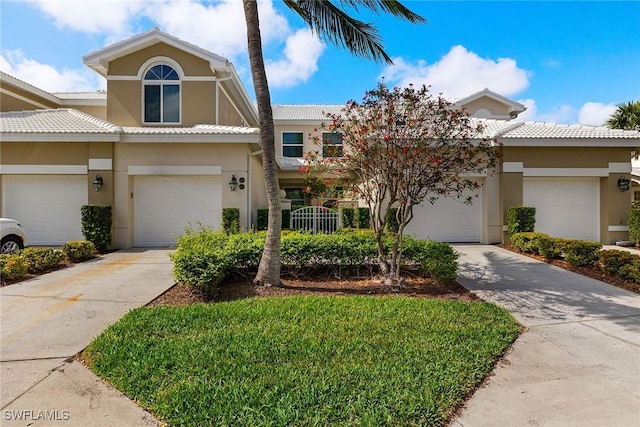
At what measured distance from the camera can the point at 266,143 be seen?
21.3ft

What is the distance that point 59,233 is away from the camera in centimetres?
1166

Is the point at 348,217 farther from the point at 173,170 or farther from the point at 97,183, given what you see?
the point at 97,183

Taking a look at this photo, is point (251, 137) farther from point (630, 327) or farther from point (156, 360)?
point (630, 327)

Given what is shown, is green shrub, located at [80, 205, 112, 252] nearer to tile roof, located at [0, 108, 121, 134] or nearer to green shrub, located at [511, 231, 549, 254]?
tile roof, located at [0, 108, 121, 134]

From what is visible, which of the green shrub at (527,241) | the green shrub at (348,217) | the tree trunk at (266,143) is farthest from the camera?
the green shrub at (348,217)

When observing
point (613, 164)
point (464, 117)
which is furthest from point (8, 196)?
point (613, 164)

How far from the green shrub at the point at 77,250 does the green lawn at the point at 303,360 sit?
5659 millimetres

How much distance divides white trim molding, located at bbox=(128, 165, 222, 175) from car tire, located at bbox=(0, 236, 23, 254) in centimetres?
370

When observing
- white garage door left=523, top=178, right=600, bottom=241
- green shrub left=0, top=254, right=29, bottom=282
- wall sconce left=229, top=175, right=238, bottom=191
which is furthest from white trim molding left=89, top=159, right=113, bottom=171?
white garage door left=523, top=178, right=600, bottom=241

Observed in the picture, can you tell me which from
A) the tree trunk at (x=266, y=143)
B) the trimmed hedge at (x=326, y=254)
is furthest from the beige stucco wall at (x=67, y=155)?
the tree trunk at (x=266, y=143)

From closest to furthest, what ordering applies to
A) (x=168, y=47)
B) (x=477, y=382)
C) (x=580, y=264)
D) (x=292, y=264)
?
(x=477, y=382) < (x=292, y=264) < (x=580, y=264) < (x=168, y=47)

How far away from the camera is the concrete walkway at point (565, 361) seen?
292cm

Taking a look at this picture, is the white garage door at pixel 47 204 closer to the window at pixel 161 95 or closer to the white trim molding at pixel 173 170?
the white trim molding at pixel 173 170

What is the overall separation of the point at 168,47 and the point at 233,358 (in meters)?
13.2
